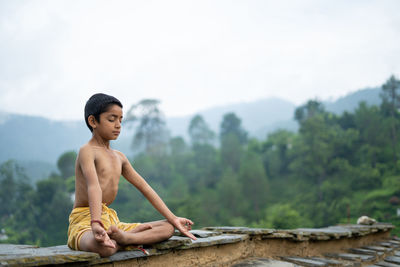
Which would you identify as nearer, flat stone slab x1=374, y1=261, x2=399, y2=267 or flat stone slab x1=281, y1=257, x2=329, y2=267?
flat stone slab x1=281, y1=257, x2=329, y2=267

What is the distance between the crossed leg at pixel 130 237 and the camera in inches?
75.9

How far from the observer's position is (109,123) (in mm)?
2309

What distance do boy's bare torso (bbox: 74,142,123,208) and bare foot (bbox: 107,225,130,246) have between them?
1.14ft

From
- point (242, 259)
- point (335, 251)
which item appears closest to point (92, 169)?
point (242, 259)

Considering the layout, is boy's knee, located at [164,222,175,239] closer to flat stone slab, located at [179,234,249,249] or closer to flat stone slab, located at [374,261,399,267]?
flat stone slab, located at [179,234,249,249]

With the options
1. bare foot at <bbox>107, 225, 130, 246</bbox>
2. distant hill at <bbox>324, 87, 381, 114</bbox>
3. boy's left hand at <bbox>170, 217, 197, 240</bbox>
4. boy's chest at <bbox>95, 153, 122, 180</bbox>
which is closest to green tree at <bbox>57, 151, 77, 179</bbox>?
boy's chest at <bbox>95, 153, 122, 180</bbox>

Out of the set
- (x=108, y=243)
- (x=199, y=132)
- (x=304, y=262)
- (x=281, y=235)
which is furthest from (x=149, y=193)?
(x=199, y=132)

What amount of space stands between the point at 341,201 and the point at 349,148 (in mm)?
8388

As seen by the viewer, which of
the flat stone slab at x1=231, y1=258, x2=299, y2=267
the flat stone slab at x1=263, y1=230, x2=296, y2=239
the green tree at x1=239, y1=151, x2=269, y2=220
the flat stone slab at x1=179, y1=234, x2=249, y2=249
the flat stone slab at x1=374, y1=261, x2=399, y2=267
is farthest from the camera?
the green tree at x1=239, y1=151, x2=269, y2=220

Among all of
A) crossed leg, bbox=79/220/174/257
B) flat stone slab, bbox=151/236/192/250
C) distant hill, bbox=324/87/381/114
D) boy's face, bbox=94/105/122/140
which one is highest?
distant hill, bbox=324/87/381/114

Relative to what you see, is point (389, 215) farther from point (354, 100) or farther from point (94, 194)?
point (354, 100)

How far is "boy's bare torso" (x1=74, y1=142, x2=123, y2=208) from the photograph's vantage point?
7.36 ft

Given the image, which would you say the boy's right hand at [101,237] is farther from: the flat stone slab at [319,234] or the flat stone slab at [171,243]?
the flat stone slab at [319,234]

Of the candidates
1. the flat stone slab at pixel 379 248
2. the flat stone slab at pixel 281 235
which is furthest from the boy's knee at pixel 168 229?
the flat stone slab at pixel 379 248
